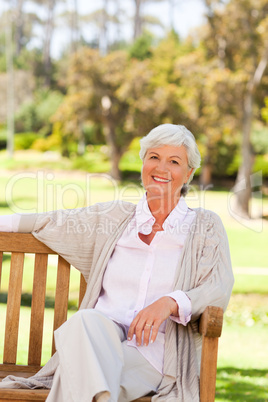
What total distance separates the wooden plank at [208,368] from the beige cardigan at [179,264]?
5 centimetres

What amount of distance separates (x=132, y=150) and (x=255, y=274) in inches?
A: 1028

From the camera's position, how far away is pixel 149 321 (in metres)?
2.52

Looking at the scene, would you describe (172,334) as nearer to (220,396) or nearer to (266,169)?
(220,396)

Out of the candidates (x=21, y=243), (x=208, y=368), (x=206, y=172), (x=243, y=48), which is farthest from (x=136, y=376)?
(x=206, y=172)

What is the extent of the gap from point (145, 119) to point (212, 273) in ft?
88.4

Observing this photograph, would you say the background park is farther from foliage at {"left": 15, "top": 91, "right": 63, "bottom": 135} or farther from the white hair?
the white hair

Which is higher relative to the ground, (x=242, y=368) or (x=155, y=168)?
(x=155, y=168)

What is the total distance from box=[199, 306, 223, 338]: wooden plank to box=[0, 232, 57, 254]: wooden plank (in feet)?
3.41

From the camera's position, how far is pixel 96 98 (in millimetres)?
29656

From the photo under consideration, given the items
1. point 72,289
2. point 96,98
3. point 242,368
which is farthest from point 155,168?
point 96,98

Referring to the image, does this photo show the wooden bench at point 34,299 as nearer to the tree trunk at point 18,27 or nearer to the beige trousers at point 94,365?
the beige trousers at point 94,365

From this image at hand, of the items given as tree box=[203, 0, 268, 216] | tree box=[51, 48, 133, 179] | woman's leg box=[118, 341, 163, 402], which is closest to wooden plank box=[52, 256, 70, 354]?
woman's leg box=[118, 341, 163, 402]

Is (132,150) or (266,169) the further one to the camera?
(132,150)

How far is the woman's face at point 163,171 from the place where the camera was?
298 cm
